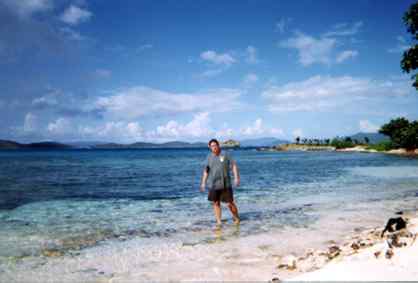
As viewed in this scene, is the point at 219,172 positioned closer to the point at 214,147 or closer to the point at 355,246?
the point at 214,147

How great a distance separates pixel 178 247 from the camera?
27.3 feet

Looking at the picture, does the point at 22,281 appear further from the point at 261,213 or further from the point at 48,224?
the point at 261,213

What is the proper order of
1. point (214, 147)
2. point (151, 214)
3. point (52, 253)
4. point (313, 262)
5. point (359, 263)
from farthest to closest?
point (151, 214)
point (214, 147)
point (52, 253)
point (313, 262)
point (359, 263)

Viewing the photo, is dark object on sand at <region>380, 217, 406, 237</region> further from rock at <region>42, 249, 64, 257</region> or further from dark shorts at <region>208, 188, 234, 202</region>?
rock at <region>42, 249, 64, 257</region>

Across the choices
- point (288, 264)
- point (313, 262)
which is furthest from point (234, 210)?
point (313, 262)

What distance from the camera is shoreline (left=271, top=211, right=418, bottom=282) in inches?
193

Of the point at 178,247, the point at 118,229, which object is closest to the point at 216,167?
the point at 178,247

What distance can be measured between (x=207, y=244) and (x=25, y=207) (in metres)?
10.7

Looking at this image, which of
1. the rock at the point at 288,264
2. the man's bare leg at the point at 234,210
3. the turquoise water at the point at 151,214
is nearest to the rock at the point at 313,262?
the rock at the point at 288,264

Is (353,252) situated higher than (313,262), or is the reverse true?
(353,252)

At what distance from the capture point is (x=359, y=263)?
5.45 meters

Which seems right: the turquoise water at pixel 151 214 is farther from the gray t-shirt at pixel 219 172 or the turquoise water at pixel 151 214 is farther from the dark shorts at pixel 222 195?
the gray t-shirt at pixel 219 172

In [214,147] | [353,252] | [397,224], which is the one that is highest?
[214,147]

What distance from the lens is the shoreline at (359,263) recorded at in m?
4.90
